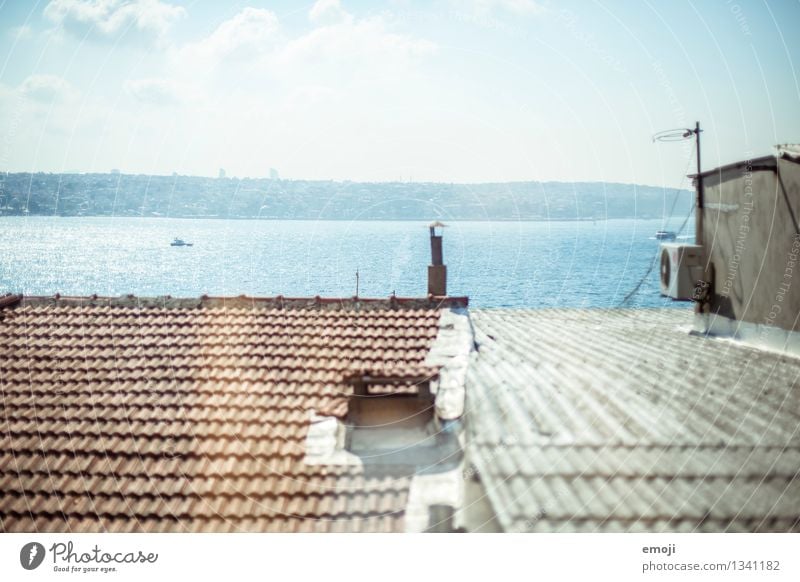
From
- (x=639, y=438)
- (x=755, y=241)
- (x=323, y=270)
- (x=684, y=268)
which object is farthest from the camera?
(x=323, y=270)

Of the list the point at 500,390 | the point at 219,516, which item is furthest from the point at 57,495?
the point at 500,390

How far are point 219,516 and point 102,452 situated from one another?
1399mm

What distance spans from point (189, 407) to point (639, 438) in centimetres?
402

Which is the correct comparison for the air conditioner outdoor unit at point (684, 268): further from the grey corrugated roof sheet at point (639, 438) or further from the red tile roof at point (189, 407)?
the red tile roof at point (189, 407)

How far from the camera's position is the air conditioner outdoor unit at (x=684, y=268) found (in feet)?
22.2
